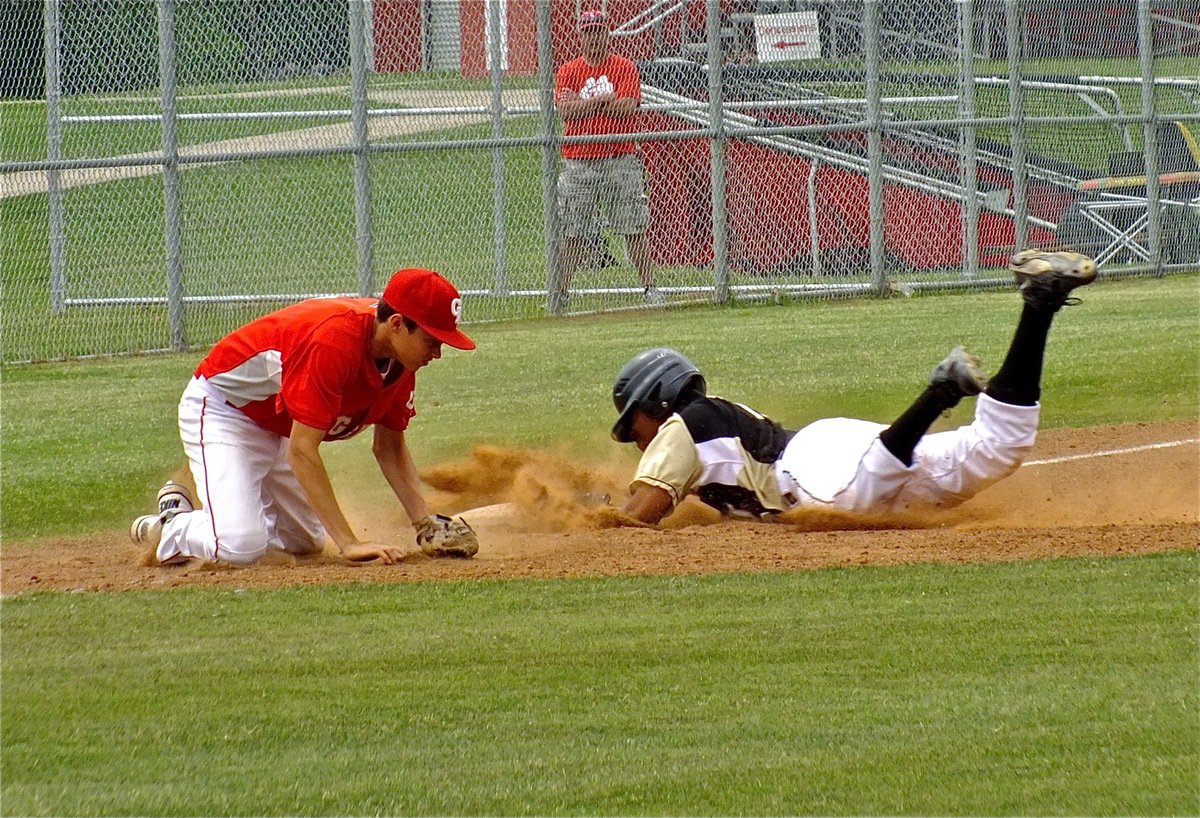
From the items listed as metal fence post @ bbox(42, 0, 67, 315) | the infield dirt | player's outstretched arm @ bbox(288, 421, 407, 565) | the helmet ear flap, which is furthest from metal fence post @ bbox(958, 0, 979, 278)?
player's outstretched arm @ bbox(288, 421, 407, 565)

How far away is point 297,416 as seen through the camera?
21.1 feet

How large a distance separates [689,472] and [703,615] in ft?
5.74

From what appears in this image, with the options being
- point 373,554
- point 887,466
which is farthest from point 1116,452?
point 373,554

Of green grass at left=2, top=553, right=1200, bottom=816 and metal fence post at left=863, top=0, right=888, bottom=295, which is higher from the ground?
metal fence post at left=863, top=0, right=888, bottom=295

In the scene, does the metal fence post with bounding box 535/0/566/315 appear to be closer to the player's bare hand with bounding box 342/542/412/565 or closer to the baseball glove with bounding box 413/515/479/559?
the baseball glove with bounding box 413/515/479/559

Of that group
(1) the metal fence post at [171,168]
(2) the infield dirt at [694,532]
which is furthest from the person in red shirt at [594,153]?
(2) the infield dirt at [694,532]

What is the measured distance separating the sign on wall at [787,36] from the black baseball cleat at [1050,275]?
33.2 feet

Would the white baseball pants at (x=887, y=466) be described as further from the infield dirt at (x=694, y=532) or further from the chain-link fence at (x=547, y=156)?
the chain-link fence at (x=547, y=156)

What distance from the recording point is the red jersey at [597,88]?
1516cm

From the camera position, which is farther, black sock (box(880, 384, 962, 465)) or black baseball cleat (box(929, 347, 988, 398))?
black sock (box(880, 384, 962, 465))

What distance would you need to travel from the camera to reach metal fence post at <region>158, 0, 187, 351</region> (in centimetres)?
1326

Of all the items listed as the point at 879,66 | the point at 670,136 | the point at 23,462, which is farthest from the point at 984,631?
the point at 879,66

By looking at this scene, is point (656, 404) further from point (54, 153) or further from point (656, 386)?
point (54, 153)

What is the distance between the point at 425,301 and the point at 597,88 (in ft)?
30.2
